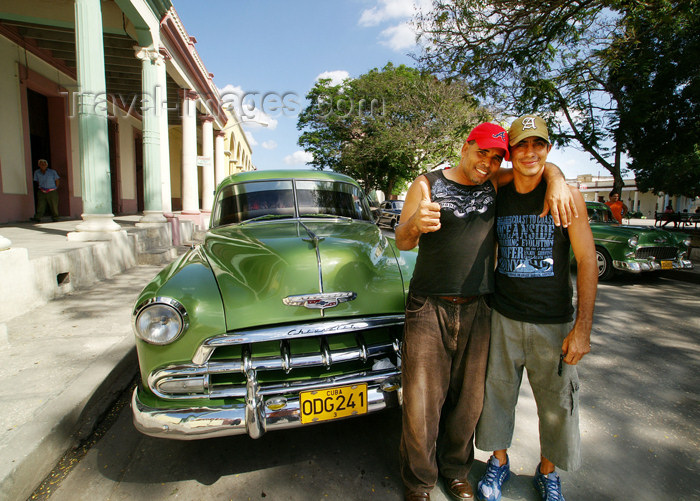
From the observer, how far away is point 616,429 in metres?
2.57

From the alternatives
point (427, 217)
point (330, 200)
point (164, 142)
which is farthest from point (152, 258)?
point (427, 217)

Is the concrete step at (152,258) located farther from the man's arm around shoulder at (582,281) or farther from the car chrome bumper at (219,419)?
the man's arm around shoulder at (582,281)

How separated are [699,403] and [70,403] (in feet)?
14.2

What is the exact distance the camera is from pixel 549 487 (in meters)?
1.91

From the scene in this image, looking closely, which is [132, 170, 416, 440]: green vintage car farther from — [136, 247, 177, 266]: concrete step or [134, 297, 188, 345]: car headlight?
[136, 247, 177, 266]: concrete step

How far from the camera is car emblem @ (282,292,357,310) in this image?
2.11 meters

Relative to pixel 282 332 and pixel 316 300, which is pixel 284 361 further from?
pixel 316 300

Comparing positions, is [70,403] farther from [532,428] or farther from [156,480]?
Result: [532,428]

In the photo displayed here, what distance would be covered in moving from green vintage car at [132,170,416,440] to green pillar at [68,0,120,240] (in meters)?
5.53

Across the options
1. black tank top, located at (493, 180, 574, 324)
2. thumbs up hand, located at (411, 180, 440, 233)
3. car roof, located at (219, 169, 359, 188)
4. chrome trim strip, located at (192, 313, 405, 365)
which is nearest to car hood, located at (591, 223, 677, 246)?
car roof, located at (219, 169, 359, 188)

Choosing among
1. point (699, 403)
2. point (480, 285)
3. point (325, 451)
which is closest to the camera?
point (480, 285)

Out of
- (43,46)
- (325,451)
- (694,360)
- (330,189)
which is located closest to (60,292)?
(330,189)

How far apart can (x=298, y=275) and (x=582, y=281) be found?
54.0 inches

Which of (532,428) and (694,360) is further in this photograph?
(694,360)
